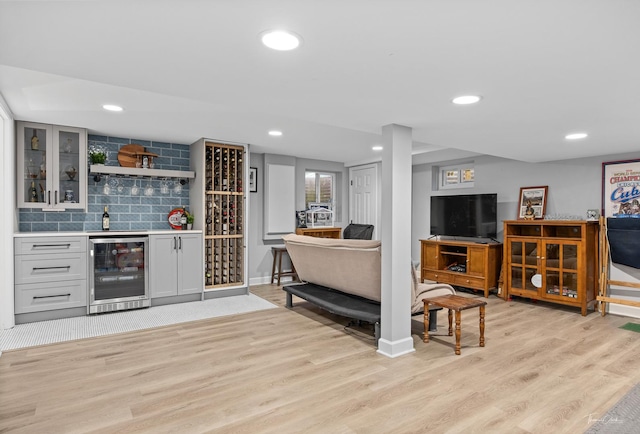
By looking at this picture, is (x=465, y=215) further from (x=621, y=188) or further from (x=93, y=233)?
(x=93, y=233)

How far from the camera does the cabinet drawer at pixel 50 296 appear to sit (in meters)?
4.07

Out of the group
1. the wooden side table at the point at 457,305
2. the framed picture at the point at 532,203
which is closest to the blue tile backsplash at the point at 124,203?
the wooden side table at the point at 457,305

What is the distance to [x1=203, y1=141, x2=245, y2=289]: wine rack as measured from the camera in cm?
546

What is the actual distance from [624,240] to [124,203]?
6.56 m

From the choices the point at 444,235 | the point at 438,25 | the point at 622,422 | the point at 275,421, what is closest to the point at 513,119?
the point at 438,25

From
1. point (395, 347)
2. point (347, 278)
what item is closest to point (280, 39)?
point (395, 347)

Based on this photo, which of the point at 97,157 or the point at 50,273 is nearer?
the point at 50,273

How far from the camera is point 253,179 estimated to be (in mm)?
6426

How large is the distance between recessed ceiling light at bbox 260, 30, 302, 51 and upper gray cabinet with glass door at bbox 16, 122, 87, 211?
13.2 ft

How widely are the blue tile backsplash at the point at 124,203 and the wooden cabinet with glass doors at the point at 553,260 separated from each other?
4.92m

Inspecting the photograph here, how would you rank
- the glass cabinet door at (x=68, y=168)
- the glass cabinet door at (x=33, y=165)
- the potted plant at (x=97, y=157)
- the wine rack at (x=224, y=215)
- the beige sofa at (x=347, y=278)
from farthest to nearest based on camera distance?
the wine rack at (x=224, y=215), the potted plant at (x=97, y=157), the glass cabinet door at (x=68, y=168), the glass cabinet door at (x=33, y=165), the beige sofa at (x=347, y=278)

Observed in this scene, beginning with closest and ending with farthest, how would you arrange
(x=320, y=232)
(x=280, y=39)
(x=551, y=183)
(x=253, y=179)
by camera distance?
(x=280, y=39) < (x=551, y=183) < (x=253, y=179) < (x=320, y=232)

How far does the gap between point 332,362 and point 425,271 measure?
146 inches

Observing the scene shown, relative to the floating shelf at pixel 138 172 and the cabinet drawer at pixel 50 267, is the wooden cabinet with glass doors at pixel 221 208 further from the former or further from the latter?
the cabinet drawer at pixel 50 267
